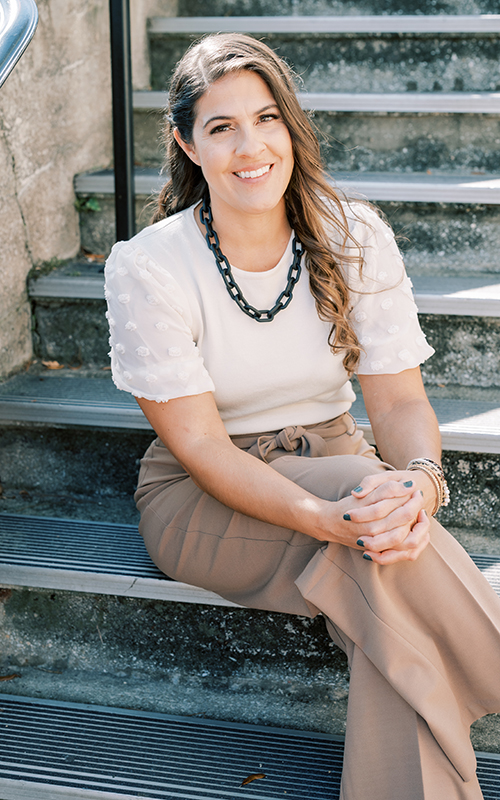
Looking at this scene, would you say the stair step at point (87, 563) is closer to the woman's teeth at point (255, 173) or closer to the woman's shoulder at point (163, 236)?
the woman's shoulder at point (163, 236)

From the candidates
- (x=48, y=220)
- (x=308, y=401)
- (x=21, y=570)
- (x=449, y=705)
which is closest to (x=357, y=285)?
(x=308, y=401)

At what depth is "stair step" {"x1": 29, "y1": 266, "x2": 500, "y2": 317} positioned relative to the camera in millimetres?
1940

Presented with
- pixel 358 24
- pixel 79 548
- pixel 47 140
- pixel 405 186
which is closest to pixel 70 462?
pixel 79 548

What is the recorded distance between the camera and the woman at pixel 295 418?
47.0 inches

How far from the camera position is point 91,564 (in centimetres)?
158

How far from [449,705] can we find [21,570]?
2.97 feet

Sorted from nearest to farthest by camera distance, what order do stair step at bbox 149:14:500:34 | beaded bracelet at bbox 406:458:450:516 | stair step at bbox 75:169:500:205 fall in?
beaded bracelet at bbox 406:458:450:516
stair step at bbox 75:169:500:205
stair step at bbox 149:14:500:34

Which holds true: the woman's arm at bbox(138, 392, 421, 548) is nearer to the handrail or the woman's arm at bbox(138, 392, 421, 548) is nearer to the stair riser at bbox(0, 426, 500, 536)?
the stair riser at bbox(0, 426, 500, 536)

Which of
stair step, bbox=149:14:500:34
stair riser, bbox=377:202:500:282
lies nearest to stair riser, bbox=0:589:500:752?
stair riser, bbox=377:202:500:282

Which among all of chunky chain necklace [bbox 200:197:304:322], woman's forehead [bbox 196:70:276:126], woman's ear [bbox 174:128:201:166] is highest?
woman's forehead [bbox 196:70:276:126]

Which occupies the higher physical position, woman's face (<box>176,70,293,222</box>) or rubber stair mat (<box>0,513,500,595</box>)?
woman's face (<box>176,70,293,222</box>)

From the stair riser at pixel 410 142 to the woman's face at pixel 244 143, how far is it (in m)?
1.02

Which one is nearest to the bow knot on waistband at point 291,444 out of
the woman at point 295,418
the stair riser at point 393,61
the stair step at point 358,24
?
the woman at point 295,418

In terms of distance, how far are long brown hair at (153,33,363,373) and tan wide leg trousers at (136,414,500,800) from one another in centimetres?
34
